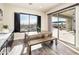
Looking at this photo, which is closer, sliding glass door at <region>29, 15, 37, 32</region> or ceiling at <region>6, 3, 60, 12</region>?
ceiling at <region>6, 3, 60, 12</region>

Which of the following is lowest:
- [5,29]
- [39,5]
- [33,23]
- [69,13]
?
[5,29]

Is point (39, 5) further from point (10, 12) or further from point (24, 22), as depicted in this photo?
point (10, 12)

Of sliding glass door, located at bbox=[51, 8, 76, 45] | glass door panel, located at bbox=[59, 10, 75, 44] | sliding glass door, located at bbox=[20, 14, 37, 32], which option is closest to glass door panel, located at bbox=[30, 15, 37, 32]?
sliding glass door, located at bbox=[20, 14, 37, 32]

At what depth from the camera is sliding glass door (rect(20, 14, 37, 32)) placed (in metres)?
1.59

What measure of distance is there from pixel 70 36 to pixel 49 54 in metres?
0.55

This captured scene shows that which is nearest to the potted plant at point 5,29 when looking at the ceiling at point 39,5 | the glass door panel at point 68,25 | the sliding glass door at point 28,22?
the sliding glass door at point 28,22

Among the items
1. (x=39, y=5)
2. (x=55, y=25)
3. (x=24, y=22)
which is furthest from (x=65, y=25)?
(x=24, y=22)

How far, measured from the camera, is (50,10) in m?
1.65

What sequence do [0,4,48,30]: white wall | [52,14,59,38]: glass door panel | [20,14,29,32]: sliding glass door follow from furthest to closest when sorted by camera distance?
[52,14,59,38]: glass door panel, [20,14,29,32]: sliding glass door, [0,4,48,30]: white wall

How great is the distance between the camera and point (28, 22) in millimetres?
1617

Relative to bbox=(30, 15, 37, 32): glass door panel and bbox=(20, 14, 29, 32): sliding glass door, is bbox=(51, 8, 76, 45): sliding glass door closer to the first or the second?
bbox=(30, 15, 37, 32): glass door panel

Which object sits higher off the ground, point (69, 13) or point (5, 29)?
point (69, 13)
